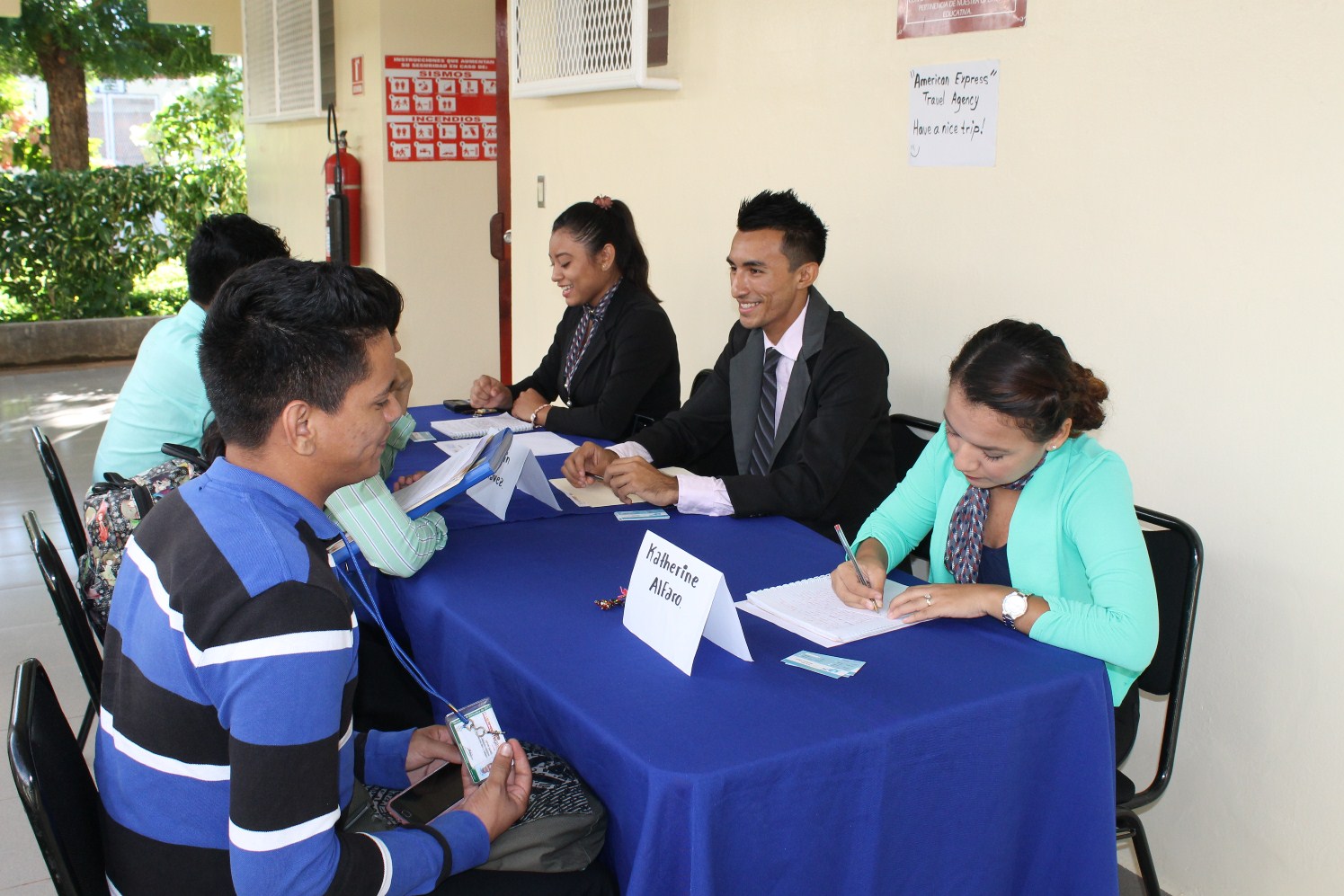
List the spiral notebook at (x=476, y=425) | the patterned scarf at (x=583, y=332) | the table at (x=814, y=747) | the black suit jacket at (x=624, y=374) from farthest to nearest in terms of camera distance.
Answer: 1. the patterned scarf at (x=583, y=332)
2. the black suit jacket at (x=624, y=374)
3. the spiral notebook at (x=476, y=425)
4. the table at (x=814, y=747)

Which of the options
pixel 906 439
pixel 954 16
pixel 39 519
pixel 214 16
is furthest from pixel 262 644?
pixel 214 16

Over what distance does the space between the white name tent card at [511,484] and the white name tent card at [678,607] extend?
625 mm

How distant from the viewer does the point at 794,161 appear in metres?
3.07

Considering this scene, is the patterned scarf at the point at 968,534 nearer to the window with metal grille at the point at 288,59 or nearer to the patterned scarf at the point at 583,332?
the patterned scarf at the point at 583,332

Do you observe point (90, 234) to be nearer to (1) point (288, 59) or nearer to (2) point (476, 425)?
(1) point (288, 59)

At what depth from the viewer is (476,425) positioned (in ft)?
10.0

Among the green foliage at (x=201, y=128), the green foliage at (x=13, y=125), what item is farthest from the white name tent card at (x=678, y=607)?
the green foliage at (x=13, y=125)

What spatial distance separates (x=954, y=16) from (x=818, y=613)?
1.58 m

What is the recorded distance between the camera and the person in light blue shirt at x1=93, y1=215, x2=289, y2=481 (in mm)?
2564

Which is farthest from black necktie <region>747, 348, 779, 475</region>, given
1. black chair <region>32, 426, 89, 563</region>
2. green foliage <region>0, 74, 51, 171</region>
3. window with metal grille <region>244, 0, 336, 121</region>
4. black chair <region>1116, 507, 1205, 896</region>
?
green foliage <region>0, 74, 51, 171</region>

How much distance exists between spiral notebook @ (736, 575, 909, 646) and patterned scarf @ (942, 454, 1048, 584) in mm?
135

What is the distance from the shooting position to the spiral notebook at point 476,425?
9.65ft

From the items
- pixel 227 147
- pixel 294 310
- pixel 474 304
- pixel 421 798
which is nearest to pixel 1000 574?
pixel 421 798

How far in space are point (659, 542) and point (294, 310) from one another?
0.61m
